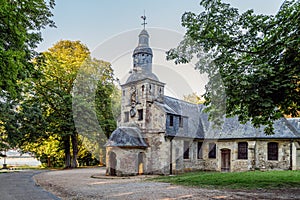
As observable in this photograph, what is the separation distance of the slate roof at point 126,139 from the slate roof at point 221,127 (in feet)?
6.95

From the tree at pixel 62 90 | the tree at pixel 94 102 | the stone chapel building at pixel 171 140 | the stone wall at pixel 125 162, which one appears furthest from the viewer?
the tree at pixel 94 102

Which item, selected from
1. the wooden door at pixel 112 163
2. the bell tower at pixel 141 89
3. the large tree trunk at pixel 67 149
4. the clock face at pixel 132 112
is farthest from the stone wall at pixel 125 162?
the large tree trunk at pixel 67 149

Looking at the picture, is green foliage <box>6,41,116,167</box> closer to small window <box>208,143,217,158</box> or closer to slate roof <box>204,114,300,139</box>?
small window <box>208,143,217,158</box>

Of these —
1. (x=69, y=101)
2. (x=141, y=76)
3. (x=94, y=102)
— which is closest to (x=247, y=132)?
(x=141, y=76)

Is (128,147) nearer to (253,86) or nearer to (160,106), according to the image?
(160,106)

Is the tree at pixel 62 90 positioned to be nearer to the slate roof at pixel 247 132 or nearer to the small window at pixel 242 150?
the slate roof at pixel 247 132

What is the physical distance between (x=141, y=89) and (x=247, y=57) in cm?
1240

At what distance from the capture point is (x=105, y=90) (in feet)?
99.4

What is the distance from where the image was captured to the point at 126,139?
19.9 metres

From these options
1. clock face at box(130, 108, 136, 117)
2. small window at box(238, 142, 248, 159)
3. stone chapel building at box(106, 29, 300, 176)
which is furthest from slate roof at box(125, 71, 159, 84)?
small window at box(238, 142, 248, 159)

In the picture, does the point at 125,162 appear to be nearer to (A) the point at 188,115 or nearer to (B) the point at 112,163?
(B) the point at 112,163

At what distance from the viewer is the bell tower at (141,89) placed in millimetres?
21797

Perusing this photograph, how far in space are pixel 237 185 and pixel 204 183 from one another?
1618 millimetres

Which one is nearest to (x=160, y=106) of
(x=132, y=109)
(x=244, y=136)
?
(x=132, y=109)
